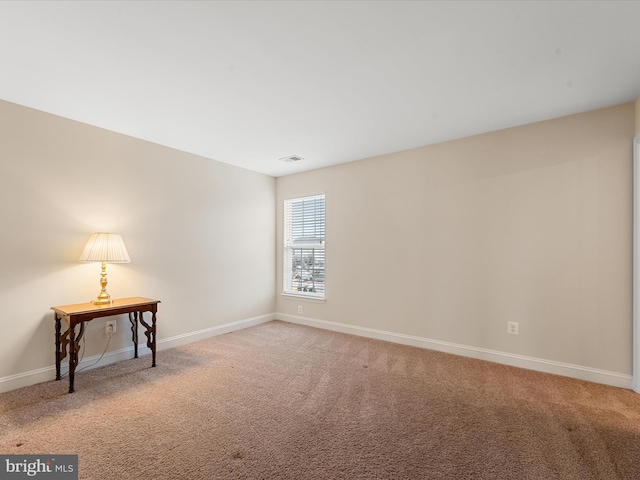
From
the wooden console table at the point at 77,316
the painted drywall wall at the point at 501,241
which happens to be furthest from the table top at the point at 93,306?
the painted drywall wall at the point at 501,241

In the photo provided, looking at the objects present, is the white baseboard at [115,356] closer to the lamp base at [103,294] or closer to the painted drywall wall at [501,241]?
the lamp base at [103,294]

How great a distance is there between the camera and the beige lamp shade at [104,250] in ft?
8.86

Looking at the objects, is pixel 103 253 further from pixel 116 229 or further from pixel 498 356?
pixel 498 356

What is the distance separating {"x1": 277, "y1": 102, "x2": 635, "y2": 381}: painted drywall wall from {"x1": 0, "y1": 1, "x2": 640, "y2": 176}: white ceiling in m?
0.38

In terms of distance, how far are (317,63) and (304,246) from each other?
3027 mm

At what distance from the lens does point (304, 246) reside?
4.77 metres

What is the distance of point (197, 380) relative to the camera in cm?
268

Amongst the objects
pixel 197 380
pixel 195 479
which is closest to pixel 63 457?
pixel 195 479

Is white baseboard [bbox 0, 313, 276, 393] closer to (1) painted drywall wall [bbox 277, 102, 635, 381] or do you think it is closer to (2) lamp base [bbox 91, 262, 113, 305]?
(2) lamp base [bbox 91, 262, 113, 305]

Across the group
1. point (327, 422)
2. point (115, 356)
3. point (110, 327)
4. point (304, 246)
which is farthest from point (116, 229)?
point (327, 422)

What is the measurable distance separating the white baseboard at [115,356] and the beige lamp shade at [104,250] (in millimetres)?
986

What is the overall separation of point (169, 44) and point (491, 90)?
230 centimetres

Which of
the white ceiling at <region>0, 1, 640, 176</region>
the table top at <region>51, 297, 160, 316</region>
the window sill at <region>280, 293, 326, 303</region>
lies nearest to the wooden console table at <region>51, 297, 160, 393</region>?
the table top at <region>51, 297, 160, 316</region>

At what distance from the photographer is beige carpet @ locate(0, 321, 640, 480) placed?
1.63 meters
